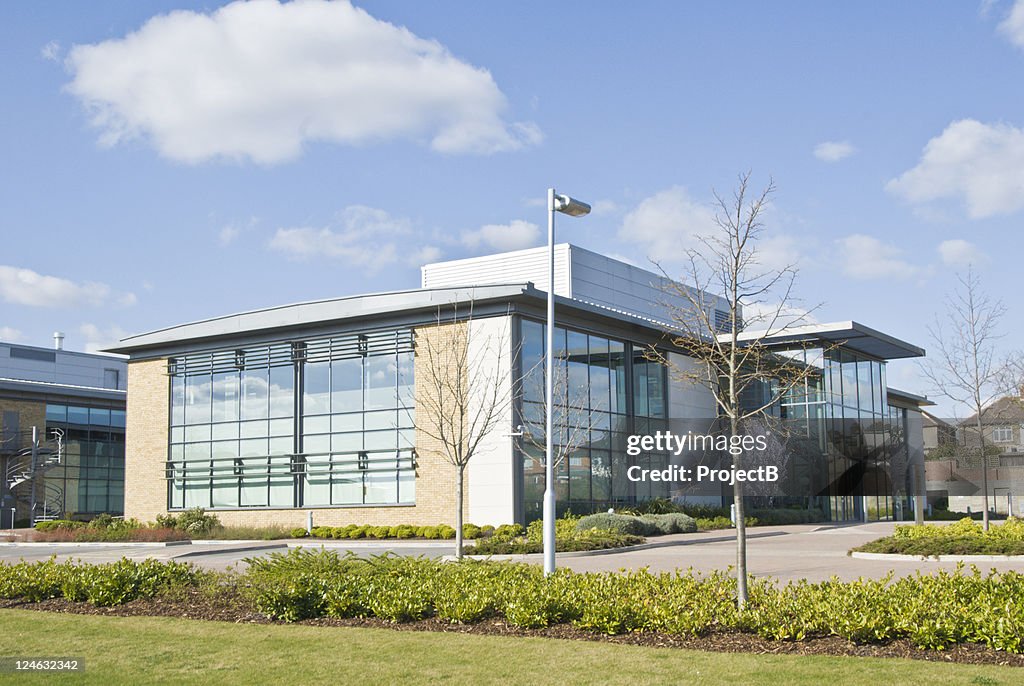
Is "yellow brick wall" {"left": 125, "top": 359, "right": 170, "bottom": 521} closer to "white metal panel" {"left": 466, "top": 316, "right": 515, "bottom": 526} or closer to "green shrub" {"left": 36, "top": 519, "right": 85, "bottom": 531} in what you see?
"green shrub" {"left": 36, "top": 519, "right": 85, "bottom": 531}

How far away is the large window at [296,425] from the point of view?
36.6m

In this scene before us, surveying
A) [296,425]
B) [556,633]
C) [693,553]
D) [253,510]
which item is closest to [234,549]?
[296,425]

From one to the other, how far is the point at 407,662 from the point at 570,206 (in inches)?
394

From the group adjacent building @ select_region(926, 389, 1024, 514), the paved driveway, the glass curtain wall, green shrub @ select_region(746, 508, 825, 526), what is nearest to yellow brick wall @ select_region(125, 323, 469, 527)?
the paved driveway

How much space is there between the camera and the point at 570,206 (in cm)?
1841

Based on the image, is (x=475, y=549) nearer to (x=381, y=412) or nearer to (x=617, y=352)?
(x=381, y=412)

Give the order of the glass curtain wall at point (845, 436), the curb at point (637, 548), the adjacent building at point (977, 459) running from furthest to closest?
the glass curtain wall at point (845, 436) → the adjacent building at point (977, 459) → the curb at point (637, 548)

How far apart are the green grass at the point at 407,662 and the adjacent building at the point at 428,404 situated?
62.2ft

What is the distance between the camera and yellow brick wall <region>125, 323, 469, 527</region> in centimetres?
3475

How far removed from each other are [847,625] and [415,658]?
169 inches

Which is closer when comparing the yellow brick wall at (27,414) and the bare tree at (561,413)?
the bare tree at (561,413)

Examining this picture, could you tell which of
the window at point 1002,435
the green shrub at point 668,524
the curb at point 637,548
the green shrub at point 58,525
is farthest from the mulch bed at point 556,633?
the window at point 1002,435

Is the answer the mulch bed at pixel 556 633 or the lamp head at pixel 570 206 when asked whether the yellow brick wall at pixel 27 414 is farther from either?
the lamp head at pixel 570 206

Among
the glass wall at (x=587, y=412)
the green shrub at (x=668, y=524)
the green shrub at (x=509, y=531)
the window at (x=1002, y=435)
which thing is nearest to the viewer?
the green shrub at (x=509, y=531)
